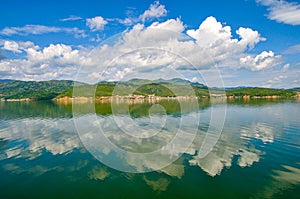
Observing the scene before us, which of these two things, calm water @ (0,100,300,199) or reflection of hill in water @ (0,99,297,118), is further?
reflection of hill in water @ (0,99,297,118)

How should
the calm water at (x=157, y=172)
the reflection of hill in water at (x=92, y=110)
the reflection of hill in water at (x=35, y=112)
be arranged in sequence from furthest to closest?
Result: the reflection of hill in water at (x=92, y=110)
the reflection of hill in water at (x=35, y=112)
the calm water at (x=157, y=172)

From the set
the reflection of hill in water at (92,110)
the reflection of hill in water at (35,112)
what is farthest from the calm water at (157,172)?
the reflection of hill in water at (35,112)

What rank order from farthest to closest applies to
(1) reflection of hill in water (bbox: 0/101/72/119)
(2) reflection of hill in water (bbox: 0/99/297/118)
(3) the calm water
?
(2) reflection of hill in water (bbox: 0/99/297/118) < (1) reflection of hill in water (bbox: 0/101/72/119) < (3) the calm water

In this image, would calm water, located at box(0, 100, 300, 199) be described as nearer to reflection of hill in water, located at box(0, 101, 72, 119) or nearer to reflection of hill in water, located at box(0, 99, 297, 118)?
reflection of hill in water, located at box(0, 99, 297, 118)

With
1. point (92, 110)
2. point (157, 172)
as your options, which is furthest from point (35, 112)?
point (157, 172)

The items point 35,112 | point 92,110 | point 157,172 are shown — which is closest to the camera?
point 157,172

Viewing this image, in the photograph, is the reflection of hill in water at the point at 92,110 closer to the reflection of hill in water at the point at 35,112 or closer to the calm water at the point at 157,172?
the reflection of hill in water at the point at 35,112

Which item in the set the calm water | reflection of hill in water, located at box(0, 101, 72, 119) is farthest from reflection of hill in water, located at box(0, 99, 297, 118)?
the calm water

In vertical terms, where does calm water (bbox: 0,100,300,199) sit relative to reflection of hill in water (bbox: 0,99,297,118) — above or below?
below

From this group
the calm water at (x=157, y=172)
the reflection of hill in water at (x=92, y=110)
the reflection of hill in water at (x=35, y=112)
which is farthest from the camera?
the reflection of hill in water at (x=92, y=110)

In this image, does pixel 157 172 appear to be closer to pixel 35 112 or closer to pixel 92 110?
pixel 92 110

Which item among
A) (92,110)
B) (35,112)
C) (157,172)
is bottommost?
(157,172)

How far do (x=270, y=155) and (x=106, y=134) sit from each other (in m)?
23.9

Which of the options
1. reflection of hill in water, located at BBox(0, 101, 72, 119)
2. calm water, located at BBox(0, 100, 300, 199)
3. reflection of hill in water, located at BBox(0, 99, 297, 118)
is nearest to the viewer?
calm water, located at BBox(0, 100, 300, 199)
